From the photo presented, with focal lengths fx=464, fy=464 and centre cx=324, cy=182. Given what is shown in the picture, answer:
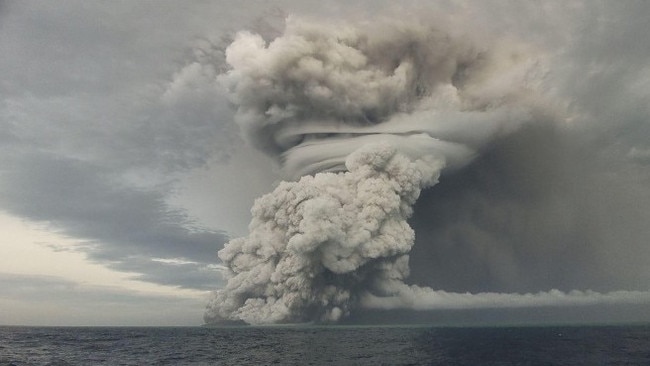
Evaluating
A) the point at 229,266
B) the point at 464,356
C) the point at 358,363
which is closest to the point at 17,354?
the point at 358,363

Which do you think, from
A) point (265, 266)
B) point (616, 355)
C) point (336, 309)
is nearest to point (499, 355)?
point (616, 355)

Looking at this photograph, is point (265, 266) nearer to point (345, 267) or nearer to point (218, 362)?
point (345, 267)

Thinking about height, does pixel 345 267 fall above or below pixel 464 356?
above

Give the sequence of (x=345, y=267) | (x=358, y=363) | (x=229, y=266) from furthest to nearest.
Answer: (x=229, y=266) → (x=345, y=267) → (x=358, y=363)

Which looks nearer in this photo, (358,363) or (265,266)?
(358,363)

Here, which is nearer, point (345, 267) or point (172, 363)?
point (172, 363)

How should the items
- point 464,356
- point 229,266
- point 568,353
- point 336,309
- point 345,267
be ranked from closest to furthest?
point 464,356
point 568,353
point 345,267
point 336,309
point 229,266

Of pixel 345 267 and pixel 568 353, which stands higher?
pixel 345 267

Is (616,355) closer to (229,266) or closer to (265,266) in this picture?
(265,266)

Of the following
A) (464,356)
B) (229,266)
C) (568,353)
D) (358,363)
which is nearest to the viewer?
(358,363)
